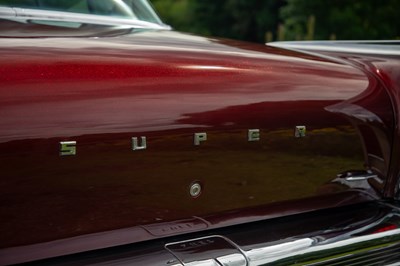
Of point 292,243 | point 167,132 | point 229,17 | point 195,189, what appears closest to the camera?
point 167,132

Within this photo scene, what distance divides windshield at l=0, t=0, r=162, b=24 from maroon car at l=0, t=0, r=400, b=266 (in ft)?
0.10

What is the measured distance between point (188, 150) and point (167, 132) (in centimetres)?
8

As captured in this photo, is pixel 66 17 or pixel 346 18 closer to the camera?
pixel 66 17

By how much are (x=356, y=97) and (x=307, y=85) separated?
0.18 metres

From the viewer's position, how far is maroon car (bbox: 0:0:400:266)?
4.51 feet

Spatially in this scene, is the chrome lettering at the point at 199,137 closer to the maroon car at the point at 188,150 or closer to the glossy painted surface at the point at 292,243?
the maroon car at the point at 188,150

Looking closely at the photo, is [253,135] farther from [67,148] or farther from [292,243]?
[67,148]

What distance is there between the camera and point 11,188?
1321 millimetres

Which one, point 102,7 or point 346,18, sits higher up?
point 346,18

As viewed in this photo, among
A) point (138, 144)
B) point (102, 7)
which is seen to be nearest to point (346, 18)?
point (102, 7)

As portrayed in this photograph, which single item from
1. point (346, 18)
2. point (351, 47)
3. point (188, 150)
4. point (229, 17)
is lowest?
point (188, 150)

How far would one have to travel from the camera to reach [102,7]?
2348mm

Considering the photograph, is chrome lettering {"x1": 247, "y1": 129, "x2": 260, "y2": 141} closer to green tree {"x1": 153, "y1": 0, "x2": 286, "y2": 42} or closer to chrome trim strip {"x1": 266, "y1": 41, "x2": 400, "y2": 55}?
chrome trim strip {"x1": 266, "y1": 41, "x2": 400, "y2": 55}

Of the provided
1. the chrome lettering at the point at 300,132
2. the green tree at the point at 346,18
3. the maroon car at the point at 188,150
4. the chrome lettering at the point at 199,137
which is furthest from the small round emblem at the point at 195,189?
the green tree at the point at 346,18
